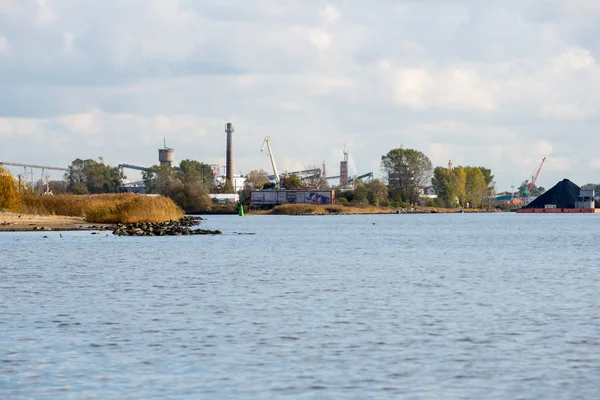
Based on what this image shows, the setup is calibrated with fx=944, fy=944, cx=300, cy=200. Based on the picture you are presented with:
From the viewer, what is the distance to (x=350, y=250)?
66.9m

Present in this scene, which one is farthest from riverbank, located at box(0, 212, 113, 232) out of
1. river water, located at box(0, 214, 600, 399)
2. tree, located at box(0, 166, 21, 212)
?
river water, located at box(0, 214, 600, 399)

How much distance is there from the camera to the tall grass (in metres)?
108

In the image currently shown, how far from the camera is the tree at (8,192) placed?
103m

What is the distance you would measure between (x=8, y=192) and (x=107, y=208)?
38.0ft

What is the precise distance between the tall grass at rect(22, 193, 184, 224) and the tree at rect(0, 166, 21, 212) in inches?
269

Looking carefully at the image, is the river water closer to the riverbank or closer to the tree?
the riverbank

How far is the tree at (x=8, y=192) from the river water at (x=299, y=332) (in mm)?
57430

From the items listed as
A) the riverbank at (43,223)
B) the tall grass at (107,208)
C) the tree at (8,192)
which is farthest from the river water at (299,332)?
the tall grass at (107,208)

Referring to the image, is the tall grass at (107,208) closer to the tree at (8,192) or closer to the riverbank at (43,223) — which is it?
the riverbank at (43,223)

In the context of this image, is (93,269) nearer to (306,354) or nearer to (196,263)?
(196,263)

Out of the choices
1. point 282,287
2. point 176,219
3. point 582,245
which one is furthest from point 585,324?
point 176,219

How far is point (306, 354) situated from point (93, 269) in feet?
92.0

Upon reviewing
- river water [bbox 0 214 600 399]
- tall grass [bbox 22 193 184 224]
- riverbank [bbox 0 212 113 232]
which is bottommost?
river water [bbox 0 214 600 399]

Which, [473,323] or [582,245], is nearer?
[473,323]
